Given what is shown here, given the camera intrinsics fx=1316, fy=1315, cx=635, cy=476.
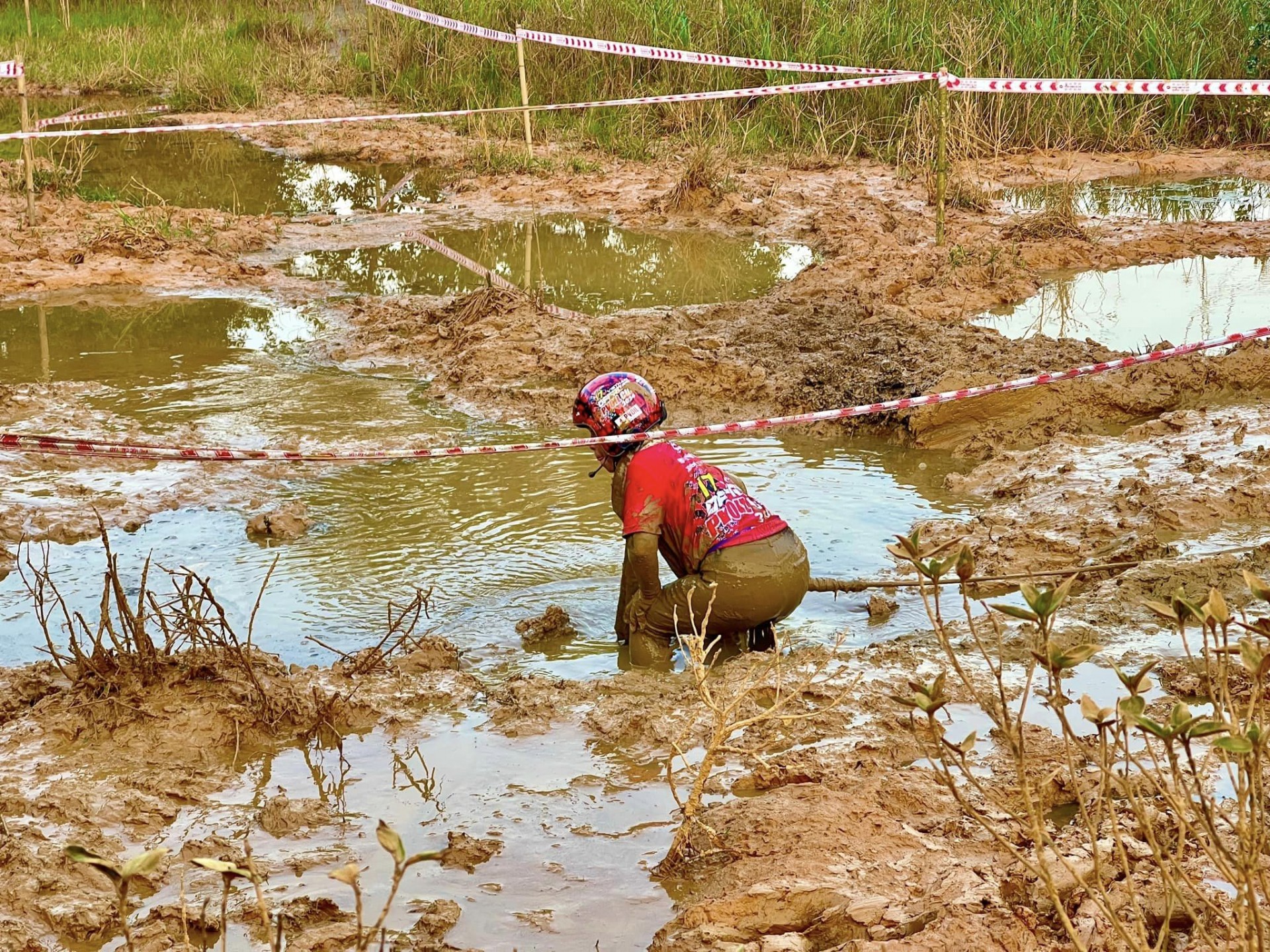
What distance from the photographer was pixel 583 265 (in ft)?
35.7

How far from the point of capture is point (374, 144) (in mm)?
16016

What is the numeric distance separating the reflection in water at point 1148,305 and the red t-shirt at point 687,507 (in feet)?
13.6

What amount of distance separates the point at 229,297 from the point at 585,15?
8.36m

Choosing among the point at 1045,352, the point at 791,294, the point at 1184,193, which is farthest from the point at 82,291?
the point at 1184,193

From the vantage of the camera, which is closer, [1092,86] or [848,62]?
[1092,86]

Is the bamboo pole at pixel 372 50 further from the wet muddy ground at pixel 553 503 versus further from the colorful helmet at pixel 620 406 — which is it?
the colorful helmet at pixel 620 406

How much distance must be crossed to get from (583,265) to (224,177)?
606cm

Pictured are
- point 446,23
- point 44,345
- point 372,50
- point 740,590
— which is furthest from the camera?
point 372,50

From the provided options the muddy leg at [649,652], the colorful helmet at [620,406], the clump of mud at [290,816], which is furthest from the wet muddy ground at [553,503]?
the colorful helmet at [620,406]

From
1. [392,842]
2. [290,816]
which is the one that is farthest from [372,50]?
[392,842]

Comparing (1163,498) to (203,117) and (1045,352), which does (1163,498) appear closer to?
(1045,352)

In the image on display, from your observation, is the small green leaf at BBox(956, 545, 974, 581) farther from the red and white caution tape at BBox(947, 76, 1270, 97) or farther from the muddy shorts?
the red and white caution tape at BBox(947, 76, 1270, 97)

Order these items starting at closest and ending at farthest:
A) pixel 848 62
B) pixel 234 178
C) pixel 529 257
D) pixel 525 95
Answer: pixel 529 257, pixel 525 95, pixel 848 62, pixel 234 178

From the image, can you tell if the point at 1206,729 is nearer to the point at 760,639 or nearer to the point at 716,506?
the point at 716,506
